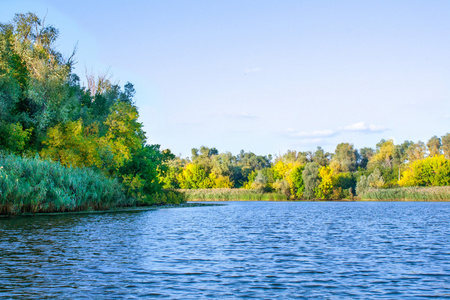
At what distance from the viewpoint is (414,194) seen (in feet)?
298

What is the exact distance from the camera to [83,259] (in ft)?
51.3

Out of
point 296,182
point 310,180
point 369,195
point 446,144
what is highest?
point 446,144

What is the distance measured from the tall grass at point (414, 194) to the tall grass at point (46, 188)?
6559cm

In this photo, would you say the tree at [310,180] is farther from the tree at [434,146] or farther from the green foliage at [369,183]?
the tree at [434,146]

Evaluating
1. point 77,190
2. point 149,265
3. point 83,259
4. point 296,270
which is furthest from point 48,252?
point 77,190

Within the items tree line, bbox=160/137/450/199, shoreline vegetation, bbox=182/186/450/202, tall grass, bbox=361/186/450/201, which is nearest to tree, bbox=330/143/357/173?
tree line, bbox=160/137/450/199

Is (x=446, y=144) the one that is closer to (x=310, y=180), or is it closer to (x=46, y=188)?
(x=310, y=180)

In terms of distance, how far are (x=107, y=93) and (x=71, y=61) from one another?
11.4 metres

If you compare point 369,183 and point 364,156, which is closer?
point 369,183

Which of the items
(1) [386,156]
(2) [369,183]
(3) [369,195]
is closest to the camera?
(3) [369,195]

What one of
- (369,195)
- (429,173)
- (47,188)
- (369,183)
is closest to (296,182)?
(369,183)

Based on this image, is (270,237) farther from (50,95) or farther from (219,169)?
(219,169)

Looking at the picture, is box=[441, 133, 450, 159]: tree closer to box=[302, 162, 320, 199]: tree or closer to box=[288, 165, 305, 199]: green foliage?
box=[302, 162, 320, 199]: tree

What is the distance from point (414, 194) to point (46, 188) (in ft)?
244
